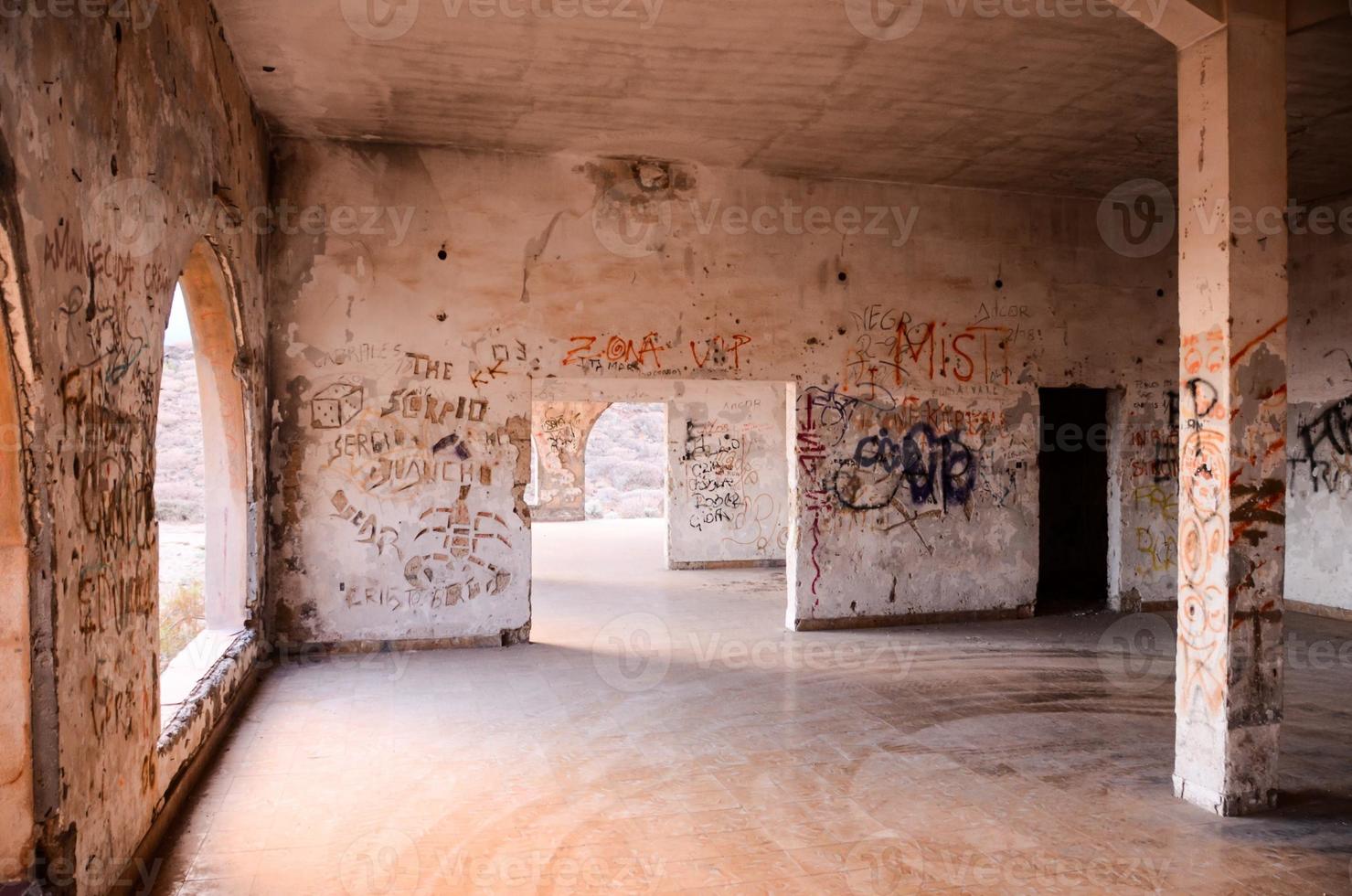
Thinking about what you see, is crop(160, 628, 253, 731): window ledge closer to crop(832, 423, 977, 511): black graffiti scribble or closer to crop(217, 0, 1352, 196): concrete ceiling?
crop(217, 0, 1352, 196): concrete ceiling

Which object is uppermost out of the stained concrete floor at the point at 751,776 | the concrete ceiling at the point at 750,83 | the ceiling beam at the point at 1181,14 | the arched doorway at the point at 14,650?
the concrete ceiling at the point at 750,83

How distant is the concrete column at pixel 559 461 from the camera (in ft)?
65.9

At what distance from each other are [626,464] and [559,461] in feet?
36.4

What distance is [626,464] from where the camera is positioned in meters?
31.3

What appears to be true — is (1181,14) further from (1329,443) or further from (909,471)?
(1329,443)

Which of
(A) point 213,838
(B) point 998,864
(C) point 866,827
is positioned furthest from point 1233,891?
(A) point 213,838

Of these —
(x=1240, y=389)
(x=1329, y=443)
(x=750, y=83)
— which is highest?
(x=750, y=83)

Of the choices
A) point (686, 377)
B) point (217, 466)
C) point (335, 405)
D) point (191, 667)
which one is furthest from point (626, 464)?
point (191, 667)

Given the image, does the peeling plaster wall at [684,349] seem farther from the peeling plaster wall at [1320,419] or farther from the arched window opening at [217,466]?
the peeling plaster wall at [1320,419]

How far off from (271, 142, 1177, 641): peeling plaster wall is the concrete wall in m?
3.99

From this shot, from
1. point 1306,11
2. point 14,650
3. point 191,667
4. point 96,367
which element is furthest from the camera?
point 191,667

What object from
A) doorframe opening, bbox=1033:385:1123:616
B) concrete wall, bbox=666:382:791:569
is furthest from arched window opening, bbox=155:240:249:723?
doorframe opening, bbox=1033:385:1123:616

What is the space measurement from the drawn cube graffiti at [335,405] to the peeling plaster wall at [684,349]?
0.02 meters

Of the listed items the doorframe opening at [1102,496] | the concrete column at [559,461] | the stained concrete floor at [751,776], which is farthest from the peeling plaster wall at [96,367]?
the concrete column at [559,461]
